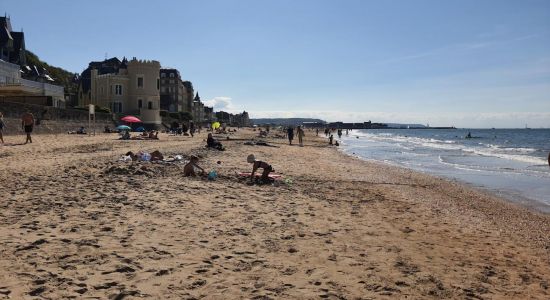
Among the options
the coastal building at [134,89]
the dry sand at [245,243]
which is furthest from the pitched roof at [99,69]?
the dry sand at [245,243]

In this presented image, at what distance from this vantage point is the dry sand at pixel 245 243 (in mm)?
4660

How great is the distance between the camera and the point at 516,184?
1753cm

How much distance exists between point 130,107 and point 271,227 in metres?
55.7

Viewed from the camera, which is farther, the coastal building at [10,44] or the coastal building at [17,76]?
the coastal building at [10,44]

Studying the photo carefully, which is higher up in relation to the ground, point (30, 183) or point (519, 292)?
point (30, 183)

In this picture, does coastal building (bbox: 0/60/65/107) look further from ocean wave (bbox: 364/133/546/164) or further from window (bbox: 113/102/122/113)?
ocean wave (bbox: 364/133/546/164)

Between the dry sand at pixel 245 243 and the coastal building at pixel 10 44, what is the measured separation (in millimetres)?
50432

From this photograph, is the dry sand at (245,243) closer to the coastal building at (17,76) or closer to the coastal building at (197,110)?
the coastal building at (17,76)

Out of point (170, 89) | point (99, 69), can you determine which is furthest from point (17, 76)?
point (170, 89)

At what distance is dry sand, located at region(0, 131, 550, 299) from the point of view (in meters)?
4.66

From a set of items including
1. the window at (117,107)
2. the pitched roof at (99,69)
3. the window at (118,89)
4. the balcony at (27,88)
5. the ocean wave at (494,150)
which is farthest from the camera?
the pitched roof at (99,69)

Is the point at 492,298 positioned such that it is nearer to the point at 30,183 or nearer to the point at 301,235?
the point at 301,235

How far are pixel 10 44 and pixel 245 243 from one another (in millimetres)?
58632

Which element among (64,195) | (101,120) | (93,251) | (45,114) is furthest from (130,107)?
(93,251)
